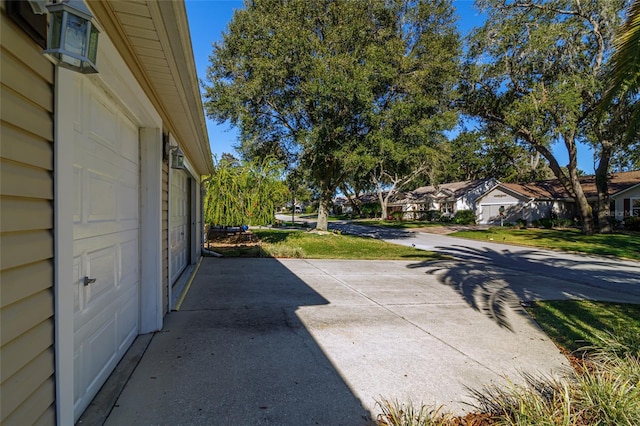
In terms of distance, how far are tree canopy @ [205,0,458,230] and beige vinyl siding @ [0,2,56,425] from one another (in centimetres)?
1377

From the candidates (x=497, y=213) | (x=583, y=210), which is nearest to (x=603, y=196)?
(x=583, y=210)

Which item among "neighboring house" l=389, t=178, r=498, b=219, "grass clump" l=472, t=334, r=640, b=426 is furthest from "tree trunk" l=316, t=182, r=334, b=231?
"neighboring house" l=389, t=178, r=498, b=219

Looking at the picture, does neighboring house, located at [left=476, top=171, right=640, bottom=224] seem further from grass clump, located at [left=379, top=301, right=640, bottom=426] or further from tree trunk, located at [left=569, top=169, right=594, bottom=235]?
grass clump, located at [left=379, top=301, right=640, bottom=426]

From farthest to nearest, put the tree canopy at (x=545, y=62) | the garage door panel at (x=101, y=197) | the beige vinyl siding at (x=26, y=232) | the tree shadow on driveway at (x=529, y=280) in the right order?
1. the tree canopy at (x=545, y=62)
2. the tree shadow on driveway at (x=529, y=280)
3. the garage door panel at (x=101, y=197)
4. the beige vinyl siding at (x=26, y=232)

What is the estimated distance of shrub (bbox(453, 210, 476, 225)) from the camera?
3347 centimetres

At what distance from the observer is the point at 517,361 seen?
3709mm

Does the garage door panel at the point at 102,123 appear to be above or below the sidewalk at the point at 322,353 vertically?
above

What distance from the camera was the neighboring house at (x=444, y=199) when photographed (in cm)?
3694

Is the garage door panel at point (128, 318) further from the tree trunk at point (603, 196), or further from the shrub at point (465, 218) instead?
the shrub at point (465, 218)

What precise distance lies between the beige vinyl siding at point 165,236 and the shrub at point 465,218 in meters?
32.9

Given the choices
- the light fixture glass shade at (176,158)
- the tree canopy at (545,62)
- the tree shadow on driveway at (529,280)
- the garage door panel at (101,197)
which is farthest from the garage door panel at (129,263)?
the tree canopy at (545,62)

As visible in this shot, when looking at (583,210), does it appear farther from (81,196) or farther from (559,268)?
(81,196)

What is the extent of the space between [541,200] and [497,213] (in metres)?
3.78

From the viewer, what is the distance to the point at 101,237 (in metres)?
2.70
